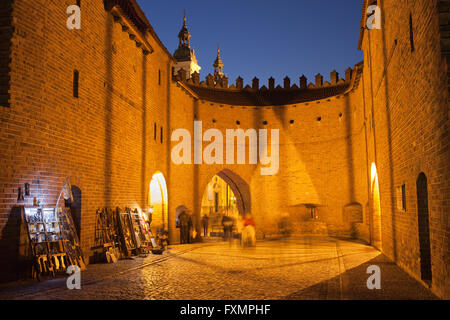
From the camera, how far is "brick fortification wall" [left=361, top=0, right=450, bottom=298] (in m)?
5.48

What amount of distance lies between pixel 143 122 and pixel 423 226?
33.5 ft

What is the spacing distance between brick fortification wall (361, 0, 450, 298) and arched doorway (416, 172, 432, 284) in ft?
0.37

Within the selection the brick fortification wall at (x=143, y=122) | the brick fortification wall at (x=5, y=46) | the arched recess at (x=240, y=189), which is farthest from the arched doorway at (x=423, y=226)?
the arched recess at (x=240, y=189)

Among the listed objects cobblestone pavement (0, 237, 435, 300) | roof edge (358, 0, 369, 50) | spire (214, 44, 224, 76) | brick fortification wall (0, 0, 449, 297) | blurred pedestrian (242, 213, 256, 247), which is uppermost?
spire (214, 44, 224, 76)

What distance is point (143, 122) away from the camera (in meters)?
14.1

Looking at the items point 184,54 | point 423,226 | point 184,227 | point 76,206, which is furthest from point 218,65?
point 423,226

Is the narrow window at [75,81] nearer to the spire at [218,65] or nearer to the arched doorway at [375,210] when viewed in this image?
the arched doorway at [375,210]

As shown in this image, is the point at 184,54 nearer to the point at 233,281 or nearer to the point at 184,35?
the point at 184,35

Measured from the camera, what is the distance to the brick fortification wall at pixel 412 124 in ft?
18.0

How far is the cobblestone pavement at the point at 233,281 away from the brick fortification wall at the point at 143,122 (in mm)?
748

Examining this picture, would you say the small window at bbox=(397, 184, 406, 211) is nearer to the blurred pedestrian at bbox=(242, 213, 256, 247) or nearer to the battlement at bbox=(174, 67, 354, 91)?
the blurred pedestrian at bbox=(242, 213, 256, 247)

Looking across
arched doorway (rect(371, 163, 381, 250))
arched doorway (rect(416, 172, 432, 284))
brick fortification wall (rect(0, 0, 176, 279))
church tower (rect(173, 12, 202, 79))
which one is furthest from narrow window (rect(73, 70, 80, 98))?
church tower (rect(173, 12, 202, 79))
